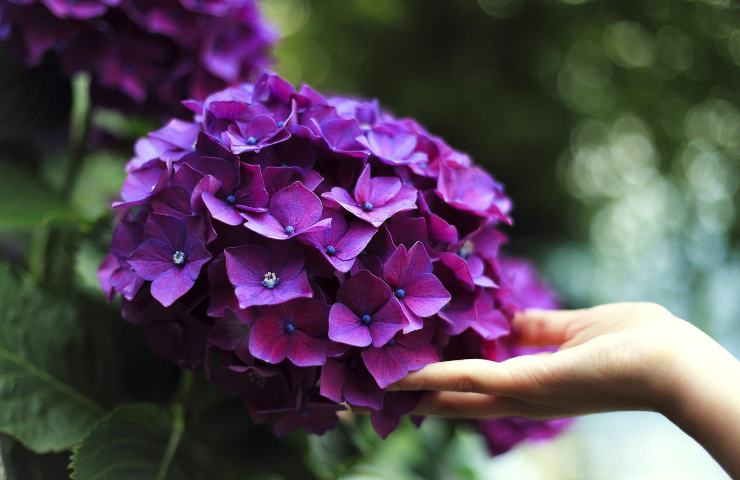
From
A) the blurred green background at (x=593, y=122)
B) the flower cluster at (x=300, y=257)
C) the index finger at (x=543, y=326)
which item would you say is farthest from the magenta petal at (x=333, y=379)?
the blurred green background at (x=593, y=122)

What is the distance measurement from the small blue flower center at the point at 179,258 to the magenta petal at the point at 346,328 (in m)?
0.10

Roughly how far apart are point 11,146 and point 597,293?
1.29 meters

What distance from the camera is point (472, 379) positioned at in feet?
1.47

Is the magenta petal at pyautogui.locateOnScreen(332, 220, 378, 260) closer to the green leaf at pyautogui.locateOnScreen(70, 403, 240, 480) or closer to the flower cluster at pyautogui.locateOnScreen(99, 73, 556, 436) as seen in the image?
the flower cluster at pyautogui.locateOnScreen(99, 73, 556, 436)

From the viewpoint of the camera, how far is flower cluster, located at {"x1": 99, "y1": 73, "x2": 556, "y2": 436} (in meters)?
0.42

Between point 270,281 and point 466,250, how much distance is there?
15 centimetres

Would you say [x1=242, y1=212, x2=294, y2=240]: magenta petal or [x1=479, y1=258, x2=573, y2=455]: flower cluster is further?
[x1=479, y1=258, x2=573, y2=455]: flower cluster

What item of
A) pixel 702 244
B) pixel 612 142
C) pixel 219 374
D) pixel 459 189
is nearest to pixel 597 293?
pixel 702 244

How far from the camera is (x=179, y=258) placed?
436mm

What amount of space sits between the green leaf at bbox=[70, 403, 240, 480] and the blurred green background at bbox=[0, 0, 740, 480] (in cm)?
87

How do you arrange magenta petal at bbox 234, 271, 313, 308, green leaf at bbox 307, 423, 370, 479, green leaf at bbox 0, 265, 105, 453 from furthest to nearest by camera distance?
1. green leaf at bbox 307, 423, 370, 479
2. green leaf at bbox 0, 265, 105, 453
3. magenta petal at bbox 234, 271, 313, 308

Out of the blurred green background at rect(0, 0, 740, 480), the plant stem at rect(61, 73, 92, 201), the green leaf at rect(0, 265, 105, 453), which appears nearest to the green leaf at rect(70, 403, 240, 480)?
the green leaf at rect(0, 265, 105, 453)

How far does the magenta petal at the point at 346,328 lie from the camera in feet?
1.35

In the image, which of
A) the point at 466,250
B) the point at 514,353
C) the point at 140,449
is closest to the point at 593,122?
the point at 514,353
